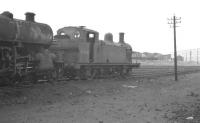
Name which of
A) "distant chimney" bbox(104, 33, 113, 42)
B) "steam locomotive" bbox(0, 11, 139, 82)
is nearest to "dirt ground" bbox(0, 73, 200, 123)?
"steam locomotive" bbox(0, 11, 139, 82)

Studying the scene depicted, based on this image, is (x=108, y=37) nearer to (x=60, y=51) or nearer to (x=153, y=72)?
(x=60, y=51)

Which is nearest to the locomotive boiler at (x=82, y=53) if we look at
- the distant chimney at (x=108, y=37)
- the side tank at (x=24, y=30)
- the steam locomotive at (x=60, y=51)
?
the steam locomotive at (x=60, y=51)

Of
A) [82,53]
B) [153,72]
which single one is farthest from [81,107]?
[153,72]

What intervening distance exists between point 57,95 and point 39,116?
3779mm

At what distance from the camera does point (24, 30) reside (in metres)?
13.5

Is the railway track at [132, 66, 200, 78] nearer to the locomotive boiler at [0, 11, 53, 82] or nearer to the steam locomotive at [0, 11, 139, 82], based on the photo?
the steam locomotive at [0, 11, 139, 82]

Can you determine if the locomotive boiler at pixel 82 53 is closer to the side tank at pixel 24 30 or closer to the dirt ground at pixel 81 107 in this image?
the side tank at pixel 24 30

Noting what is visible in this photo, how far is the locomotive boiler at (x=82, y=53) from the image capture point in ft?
58.3

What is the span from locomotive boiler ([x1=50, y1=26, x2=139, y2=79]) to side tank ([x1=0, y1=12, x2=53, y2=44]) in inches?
53.4

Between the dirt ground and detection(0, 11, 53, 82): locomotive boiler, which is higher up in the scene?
detection(0, 11, 53, 82): locomotive boiler

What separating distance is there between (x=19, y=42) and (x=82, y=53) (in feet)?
18.5

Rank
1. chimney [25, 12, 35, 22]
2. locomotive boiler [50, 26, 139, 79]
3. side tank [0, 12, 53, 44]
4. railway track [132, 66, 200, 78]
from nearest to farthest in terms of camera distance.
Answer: side tank [0, 12, 53, 44] → chimney [25, 12, 35, 22] → locomotive boiler [50, 26, 139, 79] → railway track [132, 66, 200, 78]

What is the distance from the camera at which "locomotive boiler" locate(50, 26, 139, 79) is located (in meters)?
17.8

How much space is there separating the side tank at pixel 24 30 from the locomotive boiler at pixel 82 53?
136cm
